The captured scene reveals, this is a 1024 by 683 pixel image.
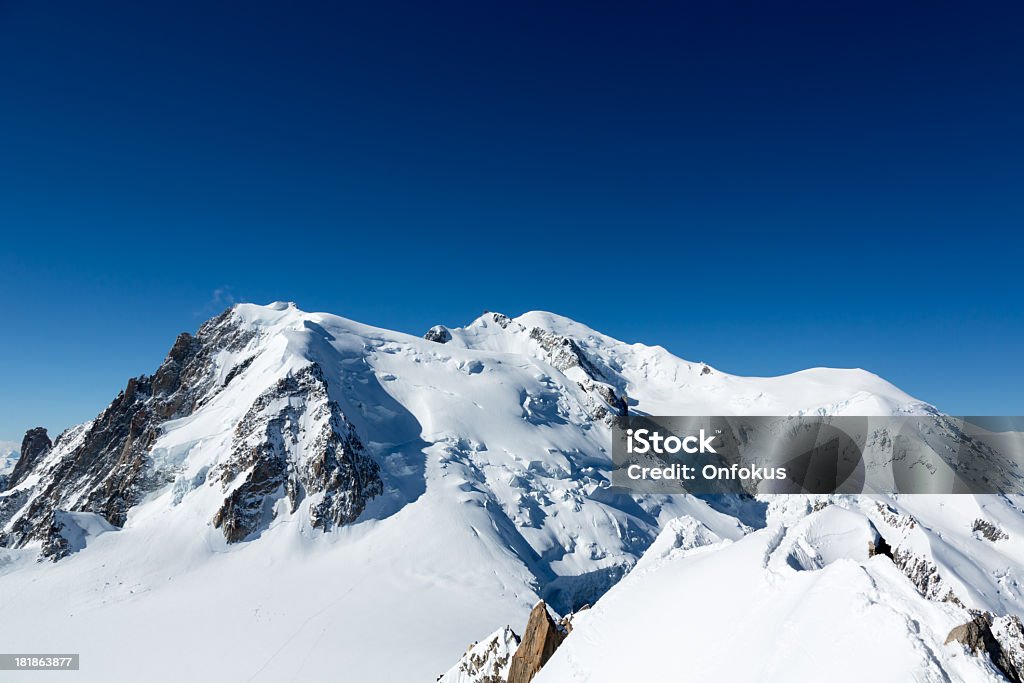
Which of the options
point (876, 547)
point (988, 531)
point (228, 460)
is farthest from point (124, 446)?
point (988, 531)

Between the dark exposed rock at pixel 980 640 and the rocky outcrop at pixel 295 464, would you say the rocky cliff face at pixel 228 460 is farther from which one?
the dark exposed rock at pixel 980 640

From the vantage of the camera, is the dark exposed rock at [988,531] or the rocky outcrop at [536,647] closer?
the rocky outcrop at [536,647]

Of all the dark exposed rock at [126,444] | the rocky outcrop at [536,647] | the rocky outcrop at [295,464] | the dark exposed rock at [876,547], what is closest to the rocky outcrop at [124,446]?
the dark exposed rock at [126,444]

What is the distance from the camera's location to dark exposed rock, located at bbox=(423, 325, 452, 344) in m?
158

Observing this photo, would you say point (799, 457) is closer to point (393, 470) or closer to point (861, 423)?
point (861, 423)

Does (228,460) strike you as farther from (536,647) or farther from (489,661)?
(536,647)

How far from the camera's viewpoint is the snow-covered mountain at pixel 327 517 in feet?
165

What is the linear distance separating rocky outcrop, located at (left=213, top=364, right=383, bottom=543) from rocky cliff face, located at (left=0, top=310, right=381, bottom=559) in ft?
0.48

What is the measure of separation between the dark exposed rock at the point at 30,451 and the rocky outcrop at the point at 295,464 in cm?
9894

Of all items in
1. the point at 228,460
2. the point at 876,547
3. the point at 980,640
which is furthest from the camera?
the point at 228,460

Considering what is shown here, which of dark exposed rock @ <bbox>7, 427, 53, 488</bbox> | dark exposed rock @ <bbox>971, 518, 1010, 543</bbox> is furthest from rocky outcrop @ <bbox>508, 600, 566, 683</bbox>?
dark exposed rock @ <bbox>7, 427, 53, 488</bbox>

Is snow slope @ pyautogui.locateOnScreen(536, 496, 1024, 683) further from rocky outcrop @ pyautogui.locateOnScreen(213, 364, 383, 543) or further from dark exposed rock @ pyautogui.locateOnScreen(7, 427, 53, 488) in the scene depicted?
dark exposed rock @ pyautogui.locateOnScreen(7, 427, 53, 488)

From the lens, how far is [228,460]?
78.1 metres

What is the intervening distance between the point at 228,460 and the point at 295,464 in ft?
31.1
